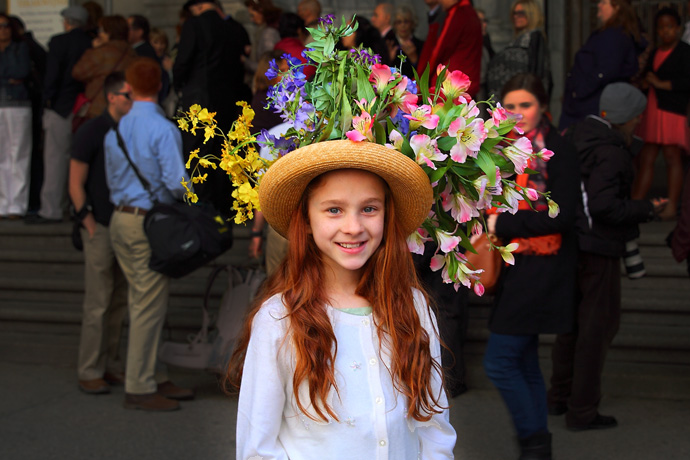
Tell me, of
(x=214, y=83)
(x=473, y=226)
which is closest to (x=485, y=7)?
(x=214, y=83)

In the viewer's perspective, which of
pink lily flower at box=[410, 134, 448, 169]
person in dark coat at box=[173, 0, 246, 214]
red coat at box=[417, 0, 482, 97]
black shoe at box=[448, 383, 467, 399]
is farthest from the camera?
person in dark coat at box=[173, 0, 246, 214]

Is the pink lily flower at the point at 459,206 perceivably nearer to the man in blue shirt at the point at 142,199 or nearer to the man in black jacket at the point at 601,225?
the man in black jacket at the point at 601,225

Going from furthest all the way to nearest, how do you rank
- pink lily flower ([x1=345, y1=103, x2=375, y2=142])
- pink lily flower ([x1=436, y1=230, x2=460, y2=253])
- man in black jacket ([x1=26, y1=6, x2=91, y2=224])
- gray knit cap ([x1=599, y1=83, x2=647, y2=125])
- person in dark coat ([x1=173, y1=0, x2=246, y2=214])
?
→ man in black jacket ([x1=26, y1=6, x2=91, y2=224]) → person in dark coat ([x1=173, y1=0, x2=246, y2=214]) → gray knit cap ([x1=599, y1=83, x2=647, y2=125]) → pink lily flower ([x1=436, y1=230, x2=460, y2=253]) → pink lily flower ([x1=345, y1=103, x2=375, y2=142])

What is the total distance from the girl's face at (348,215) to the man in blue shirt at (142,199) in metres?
3.29

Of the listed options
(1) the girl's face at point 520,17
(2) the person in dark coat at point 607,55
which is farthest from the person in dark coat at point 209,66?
(2) the person in dark coat at point 607,55

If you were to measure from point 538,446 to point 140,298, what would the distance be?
2.67m

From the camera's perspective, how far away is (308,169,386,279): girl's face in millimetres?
2344

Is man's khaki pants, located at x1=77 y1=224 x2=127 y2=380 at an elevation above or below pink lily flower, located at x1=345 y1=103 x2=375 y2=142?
below

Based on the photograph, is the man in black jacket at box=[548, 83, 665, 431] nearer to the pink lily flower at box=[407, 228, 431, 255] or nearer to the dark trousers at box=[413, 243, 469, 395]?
the dark trousers at box=[413, 243, 469, 395]

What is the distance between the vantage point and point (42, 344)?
281 inches

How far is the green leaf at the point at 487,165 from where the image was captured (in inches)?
91.0

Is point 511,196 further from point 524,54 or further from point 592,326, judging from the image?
point 524,54

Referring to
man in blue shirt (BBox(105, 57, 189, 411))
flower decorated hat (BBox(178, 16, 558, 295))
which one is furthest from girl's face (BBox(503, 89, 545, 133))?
man in blue shirt (BBox(105, 57, 189, 411))

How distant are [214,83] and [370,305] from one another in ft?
19.4
